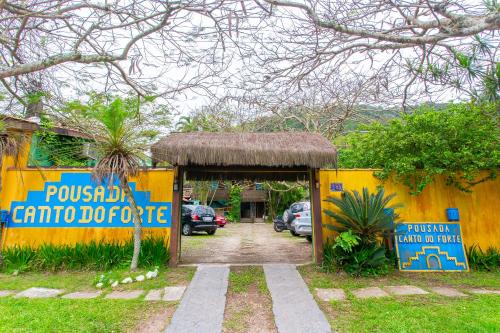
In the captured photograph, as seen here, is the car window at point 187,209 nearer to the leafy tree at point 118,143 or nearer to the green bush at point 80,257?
the green bush at point 80,257

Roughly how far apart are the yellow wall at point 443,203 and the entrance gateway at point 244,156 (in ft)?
1.80

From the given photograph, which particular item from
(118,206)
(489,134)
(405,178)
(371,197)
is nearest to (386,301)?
(371,197)

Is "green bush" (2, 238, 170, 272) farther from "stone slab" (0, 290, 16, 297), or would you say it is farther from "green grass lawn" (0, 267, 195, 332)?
"stone slab" (0, 290, 16, 297)

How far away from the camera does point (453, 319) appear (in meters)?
3.57

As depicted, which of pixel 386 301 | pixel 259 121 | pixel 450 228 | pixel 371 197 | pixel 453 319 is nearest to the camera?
pixel 453 319

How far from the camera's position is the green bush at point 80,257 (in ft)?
19.9

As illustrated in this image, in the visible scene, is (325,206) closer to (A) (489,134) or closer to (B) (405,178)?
(B) (405,178)

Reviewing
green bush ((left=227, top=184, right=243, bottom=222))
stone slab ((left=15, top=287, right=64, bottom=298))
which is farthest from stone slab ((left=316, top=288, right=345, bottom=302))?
green bush ((left=227, top=184, right=243, bottom=222))

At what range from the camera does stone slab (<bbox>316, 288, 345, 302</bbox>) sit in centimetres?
448

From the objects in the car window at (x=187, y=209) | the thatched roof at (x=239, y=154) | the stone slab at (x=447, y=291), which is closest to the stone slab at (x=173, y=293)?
the thatched roof at (x=239, y=154)

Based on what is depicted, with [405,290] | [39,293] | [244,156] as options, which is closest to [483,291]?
[405,290]

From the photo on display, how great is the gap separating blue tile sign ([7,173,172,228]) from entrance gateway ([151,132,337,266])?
63cm

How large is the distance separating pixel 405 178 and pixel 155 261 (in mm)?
5969

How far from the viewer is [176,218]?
6.50 meters
